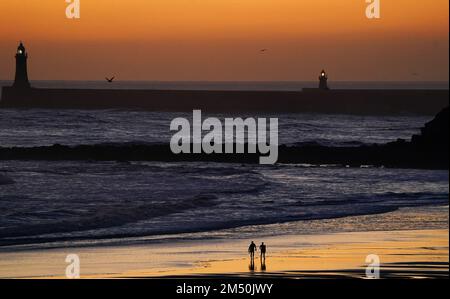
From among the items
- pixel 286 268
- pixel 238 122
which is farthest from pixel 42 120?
pixel 286 268

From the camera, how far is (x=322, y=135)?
52250 mm

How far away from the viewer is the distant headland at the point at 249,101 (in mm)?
80250

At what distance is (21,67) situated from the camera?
70.7 metres

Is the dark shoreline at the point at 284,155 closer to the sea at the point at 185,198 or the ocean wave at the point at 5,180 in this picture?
the sea at the point at 185,198

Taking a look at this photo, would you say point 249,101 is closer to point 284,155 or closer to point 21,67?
point 21,67

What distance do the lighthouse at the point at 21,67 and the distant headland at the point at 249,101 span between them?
1.86m

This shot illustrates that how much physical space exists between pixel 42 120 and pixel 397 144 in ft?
104

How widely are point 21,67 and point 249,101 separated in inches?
839

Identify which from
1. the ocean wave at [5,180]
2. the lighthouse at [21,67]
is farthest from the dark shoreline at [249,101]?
the ocean wave at [5,180]

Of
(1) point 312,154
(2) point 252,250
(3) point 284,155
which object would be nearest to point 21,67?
(3) point 284,155
